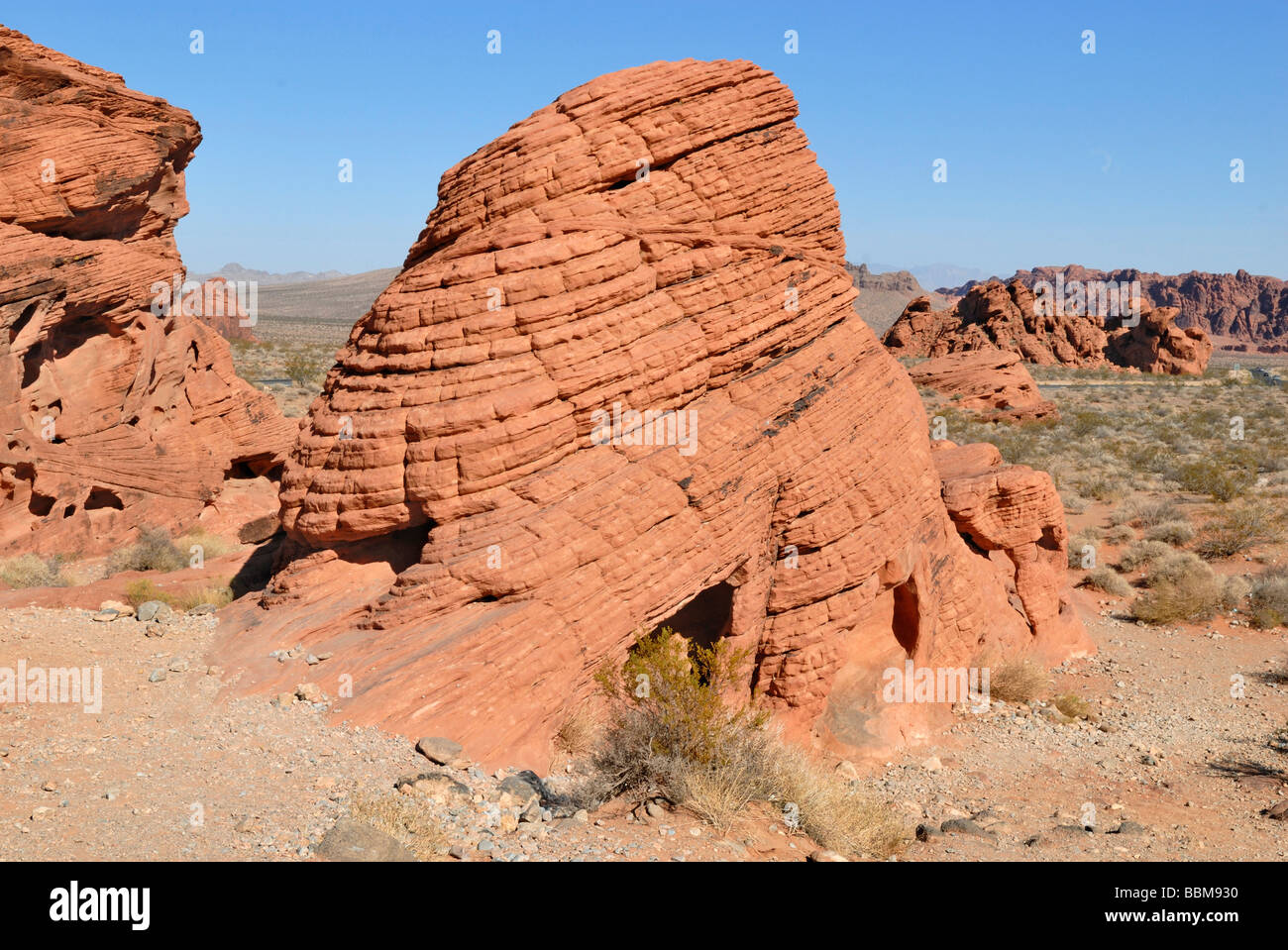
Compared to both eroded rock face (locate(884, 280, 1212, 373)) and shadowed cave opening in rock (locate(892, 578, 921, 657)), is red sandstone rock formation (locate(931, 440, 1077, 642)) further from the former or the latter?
eroded rock face (locate(884, 280, 1212, 373))

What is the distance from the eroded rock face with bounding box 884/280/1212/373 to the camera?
52.2 m

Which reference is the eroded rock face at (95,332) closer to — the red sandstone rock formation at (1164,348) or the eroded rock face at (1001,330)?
the eroded rock face at (1001,330)

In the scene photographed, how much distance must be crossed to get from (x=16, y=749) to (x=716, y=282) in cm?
761

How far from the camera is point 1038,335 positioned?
180 feet

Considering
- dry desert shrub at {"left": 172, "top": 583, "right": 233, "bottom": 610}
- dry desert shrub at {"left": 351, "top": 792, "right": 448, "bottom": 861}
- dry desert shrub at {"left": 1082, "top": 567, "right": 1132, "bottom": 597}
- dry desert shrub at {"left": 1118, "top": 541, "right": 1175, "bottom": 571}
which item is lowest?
→ dry desert shrub at {"left": 1082, "top": 567, "right": 1132, "bottom": 597}

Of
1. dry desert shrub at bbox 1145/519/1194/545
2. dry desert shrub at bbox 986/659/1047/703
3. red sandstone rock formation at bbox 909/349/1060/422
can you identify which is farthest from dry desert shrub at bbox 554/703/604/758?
red sandstone rock formation at bbox 909/349/1060/422

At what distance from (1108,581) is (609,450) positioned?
13082mm

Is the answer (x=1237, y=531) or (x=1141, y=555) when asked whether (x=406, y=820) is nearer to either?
(x=1141, y=555)

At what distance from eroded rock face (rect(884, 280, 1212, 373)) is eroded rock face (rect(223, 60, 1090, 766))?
43454 mm

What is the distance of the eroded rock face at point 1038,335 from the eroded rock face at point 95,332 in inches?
1678

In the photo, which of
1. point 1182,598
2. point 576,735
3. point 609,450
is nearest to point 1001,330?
point 1182,598

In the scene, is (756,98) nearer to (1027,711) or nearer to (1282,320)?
(1027,711)

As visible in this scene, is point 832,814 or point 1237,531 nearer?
point 832,814
